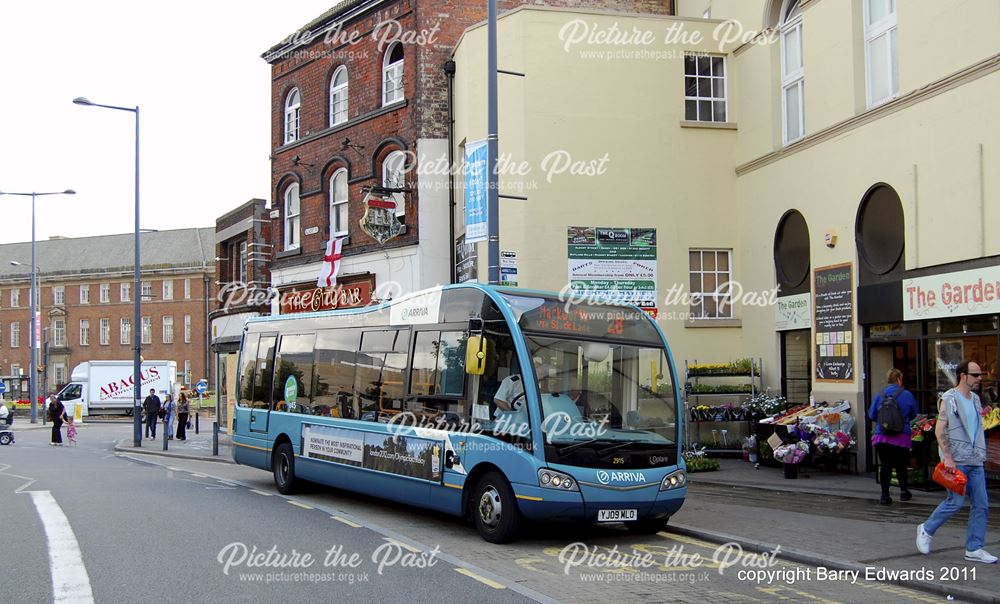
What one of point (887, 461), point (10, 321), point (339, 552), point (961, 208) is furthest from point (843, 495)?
point (10, 321)

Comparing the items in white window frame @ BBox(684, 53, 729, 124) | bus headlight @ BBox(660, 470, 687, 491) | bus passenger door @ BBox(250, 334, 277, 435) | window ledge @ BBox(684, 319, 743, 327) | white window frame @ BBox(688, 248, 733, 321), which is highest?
white window frame @ BBox(684, 53, 729, 124)

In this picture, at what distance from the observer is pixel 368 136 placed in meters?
24.5

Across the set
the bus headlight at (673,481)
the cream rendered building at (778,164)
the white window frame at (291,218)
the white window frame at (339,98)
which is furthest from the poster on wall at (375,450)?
the white window frame at (291,218)

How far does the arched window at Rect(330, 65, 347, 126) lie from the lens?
25.7 meters

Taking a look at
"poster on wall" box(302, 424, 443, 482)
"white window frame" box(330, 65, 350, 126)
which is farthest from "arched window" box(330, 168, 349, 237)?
"poster on wall" box(302, 424, 443, 482)

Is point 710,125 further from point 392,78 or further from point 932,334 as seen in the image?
point 392,78

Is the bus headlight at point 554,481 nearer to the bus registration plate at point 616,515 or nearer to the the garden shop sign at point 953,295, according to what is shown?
the bus registration plate at point 616,515

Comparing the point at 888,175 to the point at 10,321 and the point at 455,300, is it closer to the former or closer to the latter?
the point at 455,300

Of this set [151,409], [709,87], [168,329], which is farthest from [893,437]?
[168,329]

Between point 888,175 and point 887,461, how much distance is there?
16.8ft

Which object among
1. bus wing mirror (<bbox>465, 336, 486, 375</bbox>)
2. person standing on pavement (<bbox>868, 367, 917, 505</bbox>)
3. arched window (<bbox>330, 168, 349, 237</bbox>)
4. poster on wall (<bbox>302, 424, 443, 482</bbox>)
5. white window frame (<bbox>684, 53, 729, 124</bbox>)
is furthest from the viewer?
arched window (<bbox>330, 168, 349, 237</bbox>)

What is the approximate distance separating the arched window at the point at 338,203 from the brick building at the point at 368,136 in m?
0.03

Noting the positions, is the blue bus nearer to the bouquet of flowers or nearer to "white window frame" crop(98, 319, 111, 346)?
the bouquet of flowers

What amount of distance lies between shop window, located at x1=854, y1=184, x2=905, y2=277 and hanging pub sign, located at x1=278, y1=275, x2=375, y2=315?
40.5ft
